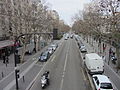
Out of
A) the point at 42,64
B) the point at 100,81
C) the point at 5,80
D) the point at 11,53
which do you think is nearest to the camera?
the point at 100,81

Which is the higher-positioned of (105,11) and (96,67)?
(105,11)

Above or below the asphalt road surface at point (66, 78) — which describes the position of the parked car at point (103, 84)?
above

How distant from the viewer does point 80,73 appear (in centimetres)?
2964

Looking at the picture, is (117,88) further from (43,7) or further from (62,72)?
(43,7)

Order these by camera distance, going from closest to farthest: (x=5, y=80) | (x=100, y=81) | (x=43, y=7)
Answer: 1. (x=100, y=81)
2. (x=5, y=80)
3. (x=43, y=7)

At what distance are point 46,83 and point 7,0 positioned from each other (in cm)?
2150

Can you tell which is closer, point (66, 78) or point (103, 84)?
point (103, 84)

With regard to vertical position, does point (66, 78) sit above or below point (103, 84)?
below

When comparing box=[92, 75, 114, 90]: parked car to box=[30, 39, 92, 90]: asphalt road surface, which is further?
box=[30, 39, 92, 90]: asphalt road surface

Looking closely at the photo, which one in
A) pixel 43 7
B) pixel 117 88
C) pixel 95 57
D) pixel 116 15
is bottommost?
pixel 117 88

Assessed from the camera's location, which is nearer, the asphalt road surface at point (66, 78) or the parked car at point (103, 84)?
the parked car at point (103, 84)

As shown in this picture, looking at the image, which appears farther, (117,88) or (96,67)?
(96,67)

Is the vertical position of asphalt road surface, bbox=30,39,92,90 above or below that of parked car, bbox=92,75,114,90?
below

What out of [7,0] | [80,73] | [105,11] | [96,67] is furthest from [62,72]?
[7,0]
